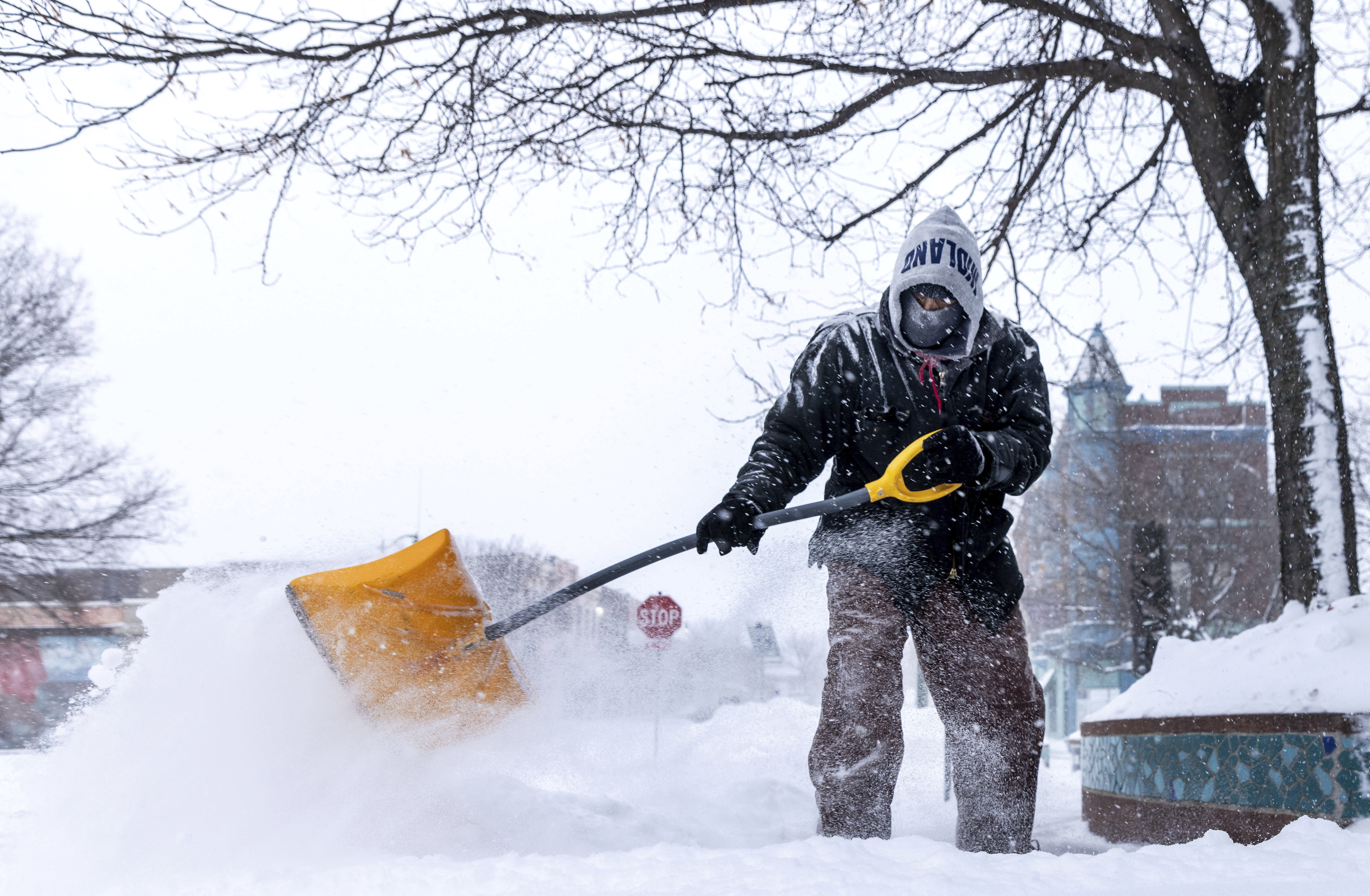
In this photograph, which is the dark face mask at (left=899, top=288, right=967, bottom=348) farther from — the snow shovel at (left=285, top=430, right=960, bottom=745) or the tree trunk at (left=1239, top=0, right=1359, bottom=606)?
the tree trunk at (left=1239, top=0, right=1359, bottom=606)

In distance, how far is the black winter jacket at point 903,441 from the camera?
2.47 meters

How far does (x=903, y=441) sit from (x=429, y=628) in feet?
4.74

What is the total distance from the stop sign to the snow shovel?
9.63 metres

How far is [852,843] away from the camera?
183cm

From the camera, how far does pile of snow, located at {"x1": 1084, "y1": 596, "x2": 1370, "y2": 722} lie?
281cm

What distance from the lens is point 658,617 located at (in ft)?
41.8

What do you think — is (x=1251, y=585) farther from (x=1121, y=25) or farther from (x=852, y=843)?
(x=852, y=843)

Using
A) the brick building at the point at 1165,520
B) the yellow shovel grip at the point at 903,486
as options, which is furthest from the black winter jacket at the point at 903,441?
the brick building at the point at 1165,520

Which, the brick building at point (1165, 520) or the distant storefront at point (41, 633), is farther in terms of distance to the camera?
the brick building at point (1165, 520)

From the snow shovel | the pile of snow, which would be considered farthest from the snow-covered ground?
the pile of snow

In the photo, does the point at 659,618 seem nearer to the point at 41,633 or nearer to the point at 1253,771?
the point at 41,633

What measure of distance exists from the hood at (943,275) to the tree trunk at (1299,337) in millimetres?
2207

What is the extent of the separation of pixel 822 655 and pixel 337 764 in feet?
8.96

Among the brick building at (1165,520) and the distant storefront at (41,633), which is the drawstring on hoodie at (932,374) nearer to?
the distant storefront at (41,633)
